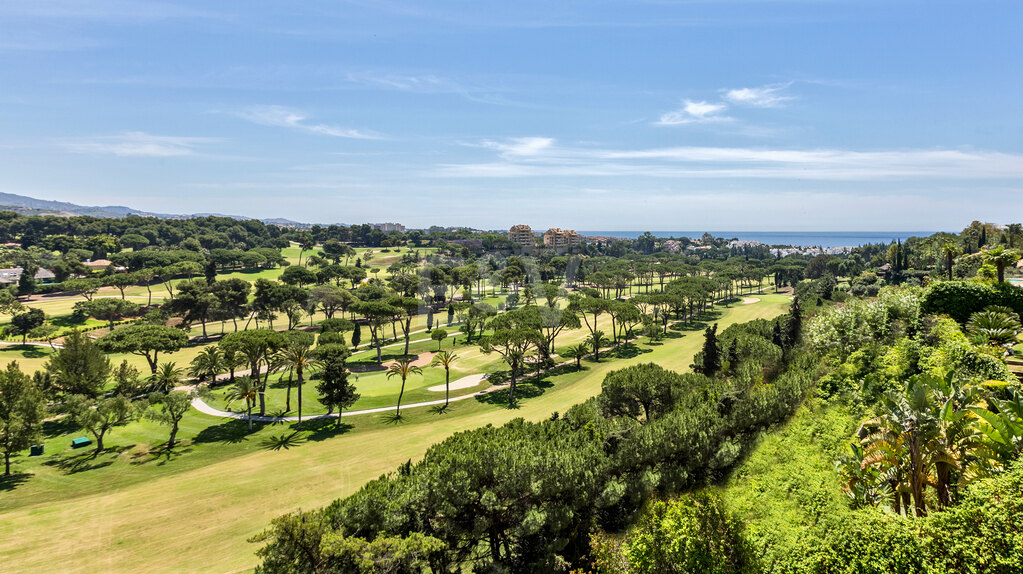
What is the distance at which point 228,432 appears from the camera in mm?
43500

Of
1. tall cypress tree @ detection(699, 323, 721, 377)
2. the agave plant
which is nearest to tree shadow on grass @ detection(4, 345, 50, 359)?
tall cypress tree @ detection(699, 323, 721, 377)

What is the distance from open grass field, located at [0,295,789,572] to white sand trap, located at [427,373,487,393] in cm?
756

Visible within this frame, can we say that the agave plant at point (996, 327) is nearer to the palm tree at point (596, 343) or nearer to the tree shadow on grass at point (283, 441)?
the palm tree at point (596, 343)

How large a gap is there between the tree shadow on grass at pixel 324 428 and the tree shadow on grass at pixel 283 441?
1055 millimetres

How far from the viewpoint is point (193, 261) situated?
13912 centimetres

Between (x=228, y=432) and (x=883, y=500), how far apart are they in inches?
2101

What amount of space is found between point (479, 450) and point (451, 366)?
44.6m

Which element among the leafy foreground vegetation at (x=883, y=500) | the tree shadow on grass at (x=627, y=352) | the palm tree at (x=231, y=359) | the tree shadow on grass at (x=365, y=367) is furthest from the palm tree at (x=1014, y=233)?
the palm tree at (x=231, y=359)

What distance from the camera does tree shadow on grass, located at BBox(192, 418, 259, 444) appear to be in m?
41.7

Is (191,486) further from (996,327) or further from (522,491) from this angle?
(996,327)

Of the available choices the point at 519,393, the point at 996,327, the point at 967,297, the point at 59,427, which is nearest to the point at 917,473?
the point at 996,327

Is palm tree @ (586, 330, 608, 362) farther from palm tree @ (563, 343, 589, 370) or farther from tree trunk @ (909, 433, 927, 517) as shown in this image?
tree trunk @ (909, 433, 927, 517)

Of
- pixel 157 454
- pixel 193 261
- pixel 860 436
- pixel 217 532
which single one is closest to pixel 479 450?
pixel 217 532

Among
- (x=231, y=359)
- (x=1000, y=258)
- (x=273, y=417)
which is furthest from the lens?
(x=231, y=359)
